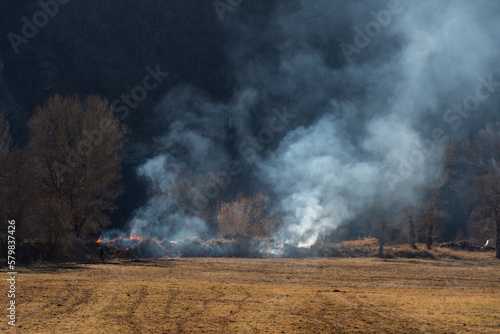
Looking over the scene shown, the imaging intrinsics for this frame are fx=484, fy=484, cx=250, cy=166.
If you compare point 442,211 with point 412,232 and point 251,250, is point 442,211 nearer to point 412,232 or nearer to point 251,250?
point 412,232

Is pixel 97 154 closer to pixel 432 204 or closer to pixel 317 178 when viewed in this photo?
pixel 317 178

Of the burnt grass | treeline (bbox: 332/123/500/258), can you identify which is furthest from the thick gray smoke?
the burnt grass

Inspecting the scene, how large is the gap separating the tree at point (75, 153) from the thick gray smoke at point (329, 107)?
15462 mm

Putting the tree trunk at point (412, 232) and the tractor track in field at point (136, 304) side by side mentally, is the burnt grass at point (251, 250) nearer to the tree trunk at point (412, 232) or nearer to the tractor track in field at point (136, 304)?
the tree trunk at point (412, 232)

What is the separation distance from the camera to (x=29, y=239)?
88.2 feet

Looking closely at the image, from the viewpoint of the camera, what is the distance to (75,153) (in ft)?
115

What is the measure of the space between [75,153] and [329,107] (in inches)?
1966

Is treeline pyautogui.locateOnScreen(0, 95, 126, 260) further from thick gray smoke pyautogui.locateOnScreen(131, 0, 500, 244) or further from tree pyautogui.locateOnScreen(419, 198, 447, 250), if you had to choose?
tree pyautogui.locateOnScreen(419, 198, 447, 250)

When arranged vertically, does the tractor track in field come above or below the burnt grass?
below

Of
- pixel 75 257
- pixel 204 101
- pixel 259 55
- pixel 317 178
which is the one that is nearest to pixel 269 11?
pixel 259 55

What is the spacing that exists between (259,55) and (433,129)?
117ft

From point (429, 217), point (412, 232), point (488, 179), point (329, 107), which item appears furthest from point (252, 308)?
point (329, 107)

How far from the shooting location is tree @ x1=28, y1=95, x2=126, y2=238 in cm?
3438

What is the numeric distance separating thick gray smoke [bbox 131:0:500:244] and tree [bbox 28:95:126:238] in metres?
15.5
